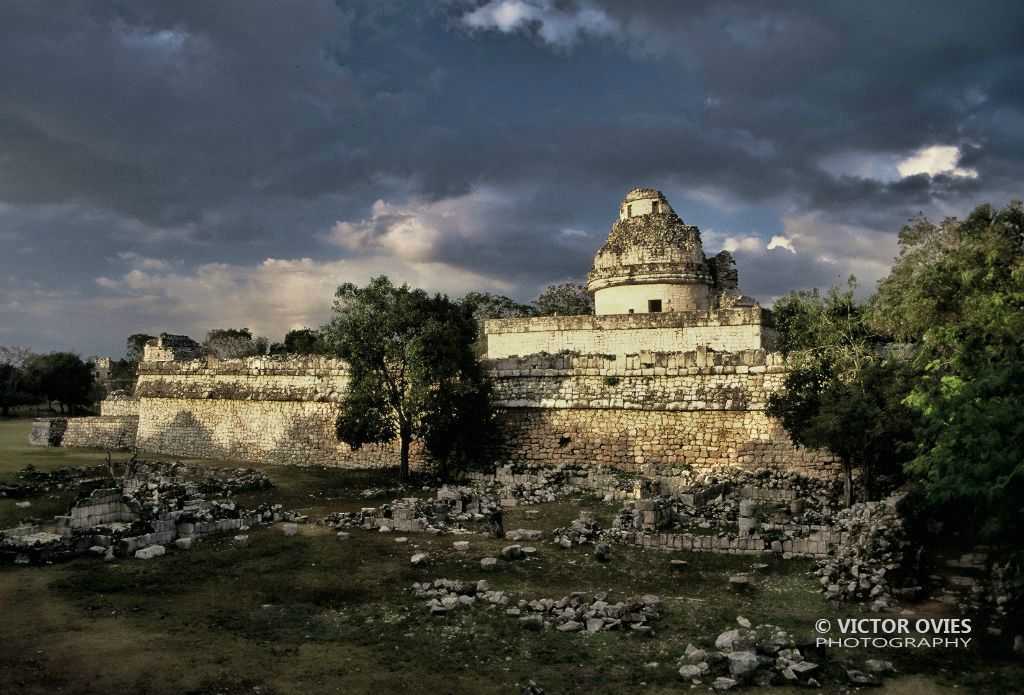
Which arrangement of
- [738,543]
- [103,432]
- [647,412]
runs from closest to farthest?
[738,543]
[647,412]
[103,432]

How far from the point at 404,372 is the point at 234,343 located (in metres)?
42.2

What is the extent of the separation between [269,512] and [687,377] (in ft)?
34.6

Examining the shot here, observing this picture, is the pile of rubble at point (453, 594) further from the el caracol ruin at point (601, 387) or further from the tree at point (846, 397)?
the el caracol ruin at point (601, 387)

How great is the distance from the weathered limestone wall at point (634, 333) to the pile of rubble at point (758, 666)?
14029mm

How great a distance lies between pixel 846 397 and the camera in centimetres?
1312

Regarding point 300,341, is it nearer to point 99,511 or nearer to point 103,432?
point 103,432

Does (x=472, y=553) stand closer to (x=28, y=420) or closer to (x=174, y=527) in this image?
(x=174, y=527)

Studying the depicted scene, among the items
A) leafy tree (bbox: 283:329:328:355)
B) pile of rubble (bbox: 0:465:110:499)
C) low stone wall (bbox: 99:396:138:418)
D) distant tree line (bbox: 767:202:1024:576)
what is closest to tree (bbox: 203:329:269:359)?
leafy tree (bbox: 283:329:328:355)

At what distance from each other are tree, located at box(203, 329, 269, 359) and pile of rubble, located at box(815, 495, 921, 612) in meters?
48.9

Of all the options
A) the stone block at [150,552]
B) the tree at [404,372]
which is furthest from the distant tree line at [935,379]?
the stone block at [150,552]

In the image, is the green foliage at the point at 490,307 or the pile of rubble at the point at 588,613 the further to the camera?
the green foliage at the point at 490,307

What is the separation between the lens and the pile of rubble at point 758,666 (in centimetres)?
598

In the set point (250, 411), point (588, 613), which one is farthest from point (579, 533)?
point (250, 411)

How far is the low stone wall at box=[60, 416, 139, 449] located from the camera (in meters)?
28.8
